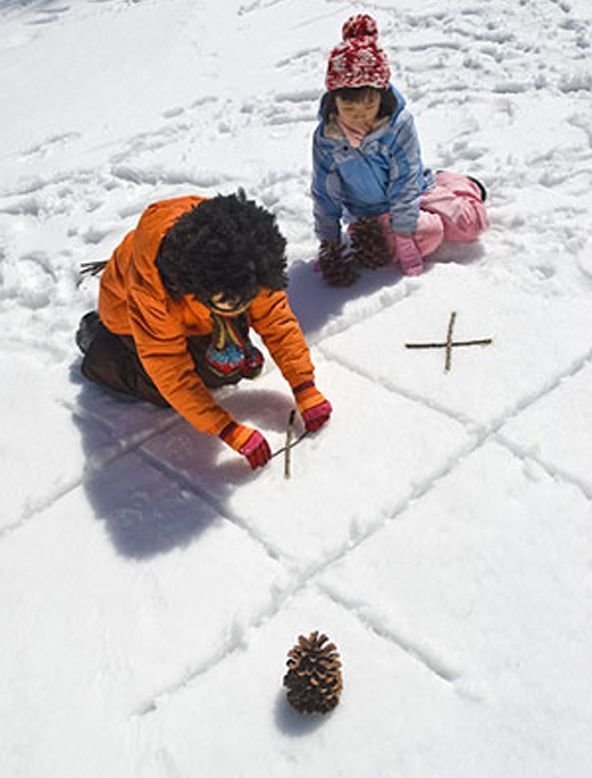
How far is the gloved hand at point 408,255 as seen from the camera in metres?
2.93

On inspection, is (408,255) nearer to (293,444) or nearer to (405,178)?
(405,178)

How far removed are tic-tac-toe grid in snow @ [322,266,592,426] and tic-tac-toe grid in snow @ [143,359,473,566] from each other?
0.26 ft

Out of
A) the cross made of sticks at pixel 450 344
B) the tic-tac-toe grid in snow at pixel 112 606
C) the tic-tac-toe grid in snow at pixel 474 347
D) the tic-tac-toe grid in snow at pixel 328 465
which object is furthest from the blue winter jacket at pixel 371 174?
the tic-tac-toe grid in snow at pixel 112 606

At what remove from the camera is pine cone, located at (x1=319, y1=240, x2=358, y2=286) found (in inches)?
116

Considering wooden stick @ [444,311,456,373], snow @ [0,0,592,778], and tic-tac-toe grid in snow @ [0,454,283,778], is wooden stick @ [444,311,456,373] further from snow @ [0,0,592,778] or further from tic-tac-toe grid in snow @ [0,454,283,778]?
tic-tac-toe grid in snow @ [0,454,283,778]

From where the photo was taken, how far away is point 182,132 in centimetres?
441

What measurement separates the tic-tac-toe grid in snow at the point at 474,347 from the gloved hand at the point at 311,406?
0.25 m

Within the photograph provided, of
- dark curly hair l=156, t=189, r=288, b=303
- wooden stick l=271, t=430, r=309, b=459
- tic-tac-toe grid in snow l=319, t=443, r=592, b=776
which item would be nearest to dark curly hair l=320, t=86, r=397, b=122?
dark curly hair l=156, t=189, r=288, b=303

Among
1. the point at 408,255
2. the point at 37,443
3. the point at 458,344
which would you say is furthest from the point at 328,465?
the point at 408,255

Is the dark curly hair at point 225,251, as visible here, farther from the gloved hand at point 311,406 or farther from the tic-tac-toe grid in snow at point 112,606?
the tic-tac-toe grid in snow at point 112,606

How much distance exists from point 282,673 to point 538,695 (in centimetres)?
51

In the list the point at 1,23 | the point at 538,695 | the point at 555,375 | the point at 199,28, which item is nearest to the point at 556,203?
the point at 555,375

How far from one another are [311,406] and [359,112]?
0.97 m

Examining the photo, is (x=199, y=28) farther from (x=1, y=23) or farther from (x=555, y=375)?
(x=555, y=375)
